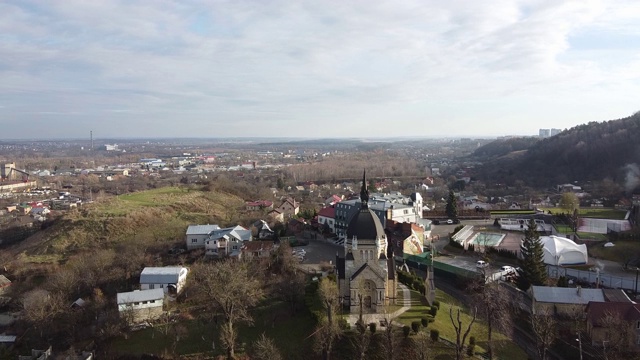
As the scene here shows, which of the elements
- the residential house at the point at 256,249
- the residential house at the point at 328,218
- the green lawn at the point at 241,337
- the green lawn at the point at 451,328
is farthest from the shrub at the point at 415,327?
the residential house at the point at 328,218

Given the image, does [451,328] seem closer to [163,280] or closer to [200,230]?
[163,280]

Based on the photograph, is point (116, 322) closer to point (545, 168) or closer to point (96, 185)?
point (96, 185)

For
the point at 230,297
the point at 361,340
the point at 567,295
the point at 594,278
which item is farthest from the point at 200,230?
the point at 594,278

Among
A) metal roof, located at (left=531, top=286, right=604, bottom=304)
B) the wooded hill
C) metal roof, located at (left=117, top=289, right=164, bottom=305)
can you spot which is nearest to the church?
metal roof, located at (left=531, top=286, right=604, bottom=304)

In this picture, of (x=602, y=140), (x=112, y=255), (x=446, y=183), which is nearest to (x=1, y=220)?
(x=112, y=255)

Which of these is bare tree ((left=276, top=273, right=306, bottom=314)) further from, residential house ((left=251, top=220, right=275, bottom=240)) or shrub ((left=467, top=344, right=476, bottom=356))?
residential house ((left=251, top=220, right=275, bottom=240))

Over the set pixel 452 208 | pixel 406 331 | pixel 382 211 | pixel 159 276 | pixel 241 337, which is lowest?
pixel 241 337
